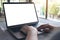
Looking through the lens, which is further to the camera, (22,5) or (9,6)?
(22,5)

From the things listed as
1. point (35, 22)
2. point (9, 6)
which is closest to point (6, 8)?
point (9, 6)

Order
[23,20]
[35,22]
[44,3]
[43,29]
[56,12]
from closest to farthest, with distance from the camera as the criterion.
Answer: [43,29]
[23,20]
[35,22]
[56,12]
[44,3]

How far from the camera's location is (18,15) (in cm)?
110

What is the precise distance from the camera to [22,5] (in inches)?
46.6

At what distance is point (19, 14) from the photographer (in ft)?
3.64

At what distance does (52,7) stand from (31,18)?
146 cm

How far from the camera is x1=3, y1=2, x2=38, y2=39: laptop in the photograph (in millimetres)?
1000

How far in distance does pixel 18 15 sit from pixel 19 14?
18 millimetres

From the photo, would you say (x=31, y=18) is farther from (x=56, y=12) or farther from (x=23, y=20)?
(x=56, y=12)

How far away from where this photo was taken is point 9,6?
1074 mm

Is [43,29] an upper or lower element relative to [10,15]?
lower

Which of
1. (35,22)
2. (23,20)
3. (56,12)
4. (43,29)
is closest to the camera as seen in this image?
(43,29)

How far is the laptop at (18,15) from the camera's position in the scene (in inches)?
39.4

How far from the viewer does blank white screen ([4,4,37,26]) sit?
1.03 meters
